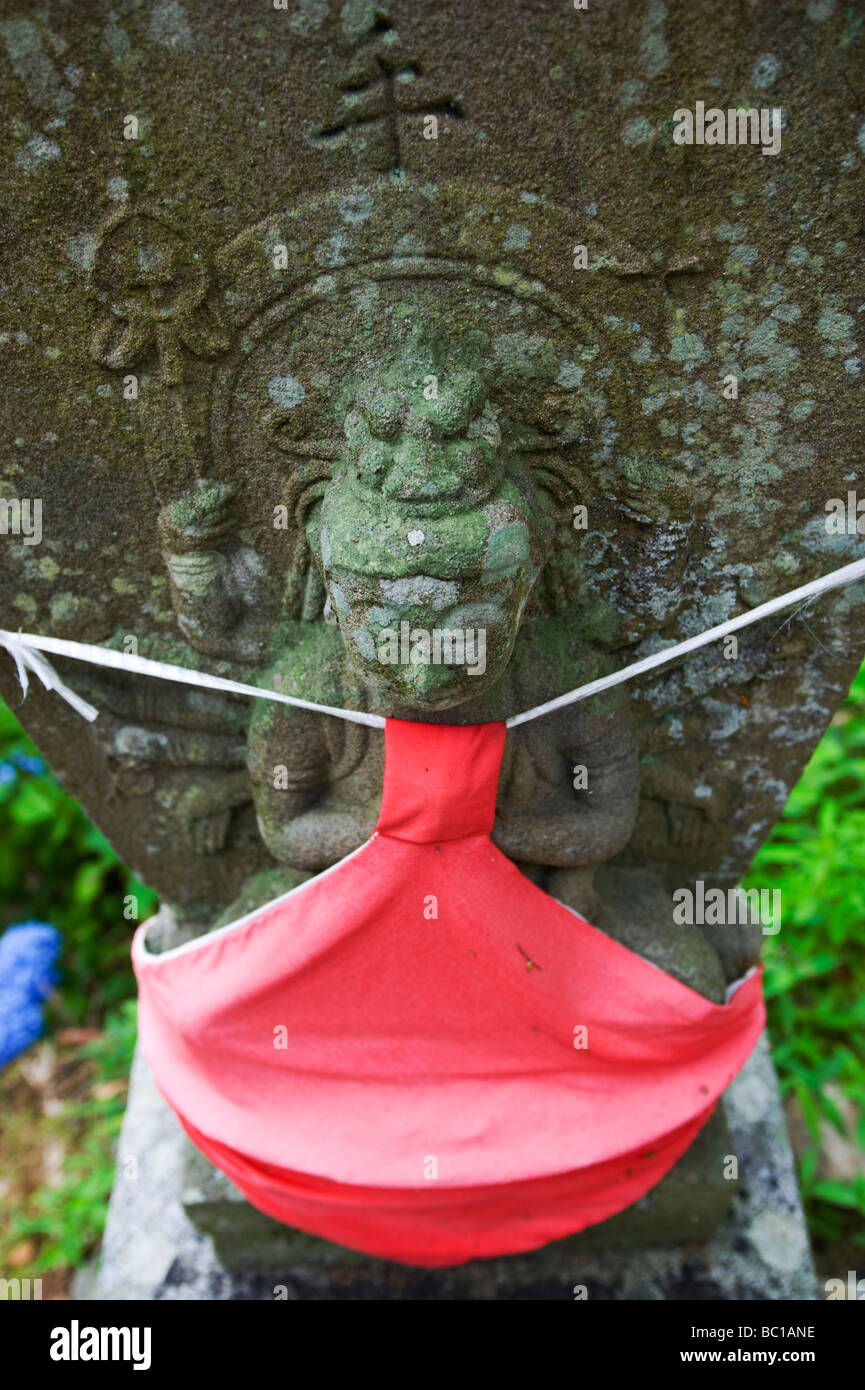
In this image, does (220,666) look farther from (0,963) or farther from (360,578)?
(0,963)

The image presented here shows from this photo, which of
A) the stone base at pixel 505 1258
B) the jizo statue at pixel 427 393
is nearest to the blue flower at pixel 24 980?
the stone base at pixel 505 1258

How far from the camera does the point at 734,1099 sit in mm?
2047

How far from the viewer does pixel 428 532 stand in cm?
112

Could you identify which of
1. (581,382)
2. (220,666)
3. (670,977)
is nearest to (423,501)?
(581,382)

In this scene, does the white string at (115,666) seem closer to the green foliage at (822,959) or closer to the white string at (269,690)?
the white string at (269,690)

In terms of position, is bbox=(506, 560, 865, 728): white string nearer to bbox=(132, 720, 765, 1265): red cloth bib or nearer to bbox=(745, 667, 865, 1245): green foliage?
bbox=(132, 720, 765, 1265): red cloth bib

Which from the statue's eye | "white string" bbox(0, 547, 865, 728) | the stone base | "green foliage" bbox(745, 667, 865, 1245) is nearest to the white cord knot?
"white string" bbox(0, 547, 865, 728)

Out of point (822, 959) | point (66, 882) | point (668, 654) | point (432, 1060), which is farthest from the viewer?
point (66, 882)

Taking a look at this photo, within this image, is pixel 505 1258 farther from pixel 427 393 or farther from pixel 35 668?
pixel 427 393

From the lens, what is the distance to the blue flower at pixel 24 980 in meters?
2.38

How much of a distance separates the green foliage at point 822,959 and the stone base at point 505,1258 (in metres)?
0.30

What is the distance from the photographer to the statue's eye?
1125 mm

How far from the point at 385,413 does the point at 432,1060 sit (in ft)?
3.28

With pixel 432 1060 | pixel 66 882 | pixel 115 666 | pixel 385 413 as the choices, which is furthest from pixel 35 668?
pixel 66 882
